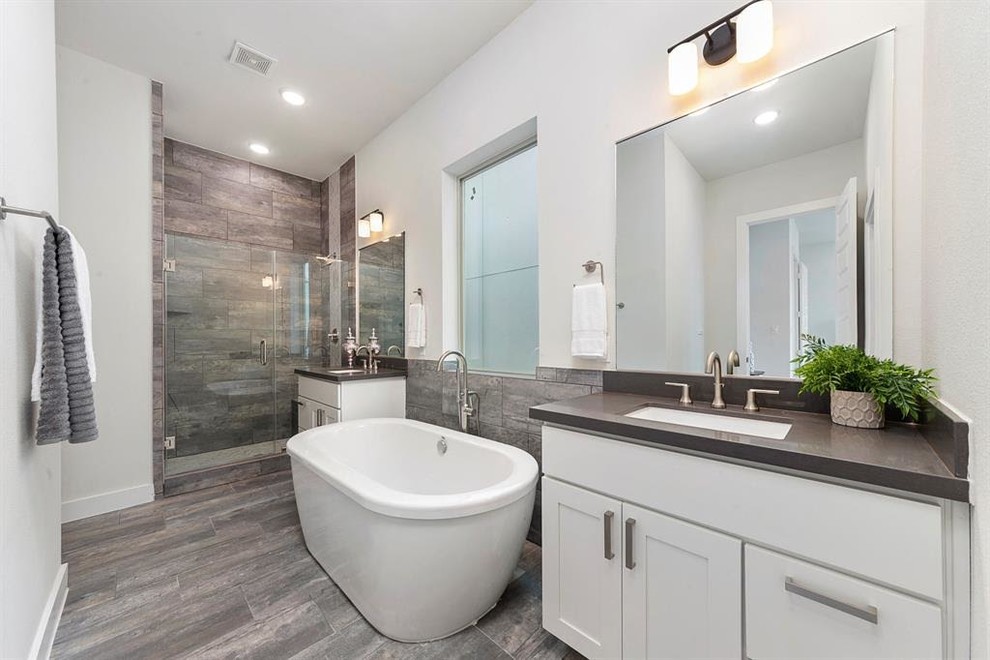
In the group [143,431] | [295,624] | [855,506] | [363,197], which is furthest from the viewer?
[363,197]

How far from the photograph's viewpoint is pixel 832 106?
49.4 inches

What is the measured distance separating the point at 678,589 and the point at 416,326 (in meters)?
2.22

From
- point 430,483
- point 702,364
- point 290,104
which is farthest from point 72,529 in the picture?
point 702,364

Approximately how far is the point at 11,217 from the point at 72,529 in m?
2.14

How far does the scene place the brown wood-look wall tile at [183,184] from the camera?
3389mm

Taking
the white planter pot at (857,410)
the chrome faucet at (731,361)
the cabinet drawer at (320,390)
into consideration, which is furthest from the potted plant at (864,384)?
the cabinet drawer at (320,390)

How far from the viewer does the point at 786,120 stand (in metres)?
1.34

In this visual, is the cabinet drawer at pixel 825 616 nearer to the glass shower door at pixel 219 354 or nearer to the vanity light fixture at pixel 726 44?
the vanity light fixture at pixel 726 44

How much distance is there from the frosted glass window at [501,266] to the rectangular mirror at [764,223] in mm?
657

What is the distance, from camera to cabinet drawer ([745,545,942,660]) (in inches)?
28.2

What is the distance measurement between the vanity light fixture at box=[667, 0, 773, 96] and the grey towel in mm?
2263

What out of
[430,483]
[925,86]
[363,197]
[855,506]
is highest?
[363,197]

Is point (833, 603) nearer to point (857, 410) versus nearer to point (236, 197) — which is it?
point (857, 410)

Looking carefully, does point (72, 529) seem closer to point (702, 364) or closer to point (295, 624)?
point (295, 624)
